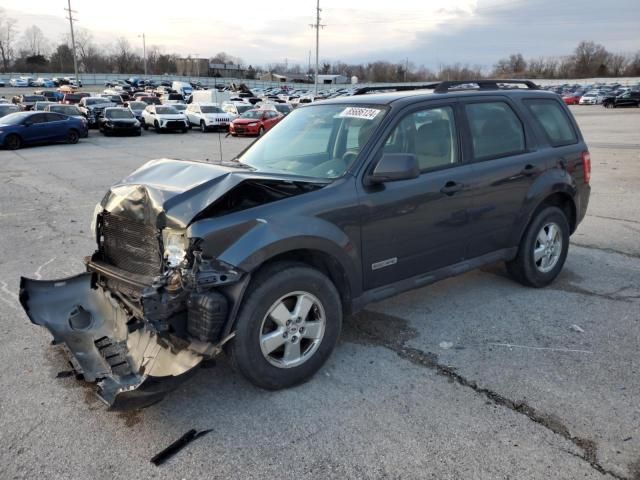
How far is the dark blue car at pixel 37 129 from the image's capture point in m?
21.1

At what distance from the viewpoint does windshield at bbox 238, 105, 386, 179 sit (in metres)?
4.01

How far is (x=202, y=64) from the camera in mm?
119812

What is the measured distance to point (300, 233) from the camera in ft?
11.0

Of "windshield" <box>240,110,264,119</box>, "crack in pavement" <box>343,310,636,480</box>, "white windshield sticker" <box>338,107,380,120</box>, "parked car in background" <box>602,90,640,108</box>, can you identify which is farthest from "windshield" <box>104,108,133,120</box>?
"parked car in background" <box>602,90,640,108</box>

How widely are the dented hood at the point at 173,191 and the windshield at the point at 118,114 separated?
84.4ft

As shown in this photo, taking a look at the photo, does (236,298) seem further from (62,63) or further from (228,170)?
(62,63)

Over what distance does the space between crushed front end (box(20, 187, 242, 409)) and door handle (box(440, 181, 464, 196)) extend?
77.3 inches

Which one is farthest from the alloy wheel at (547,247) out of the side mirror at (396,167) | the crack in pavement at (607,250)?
the side mirror at (396,167)

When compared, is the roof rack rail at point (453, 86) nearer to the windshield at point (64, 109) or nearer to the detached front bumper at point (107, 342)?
the detached front bumper at point (107, 342)

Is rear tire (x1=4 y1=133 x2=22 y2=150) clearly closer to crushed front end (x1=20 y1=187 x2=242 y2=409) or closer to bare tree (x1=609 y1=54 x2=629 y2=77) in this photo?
crushed front end (x1=20 y1=187 x2=242 y2=409)

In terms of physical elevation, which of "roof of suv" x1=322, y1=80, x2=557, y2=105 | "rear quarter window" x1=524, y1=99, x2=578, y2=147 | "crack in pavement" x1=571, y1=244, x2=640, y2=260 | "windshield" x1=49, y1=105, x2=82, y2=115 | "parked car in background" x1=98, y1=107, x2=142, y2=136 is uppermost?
"roof of suv" x1=322, y1=80, x2=557, y2=105

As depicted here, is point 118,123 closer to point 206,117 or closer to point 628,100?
point 206,117

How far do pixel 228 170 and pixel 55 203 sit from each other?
7727 mm

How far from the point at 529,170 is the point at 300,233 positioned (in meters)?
2.68
